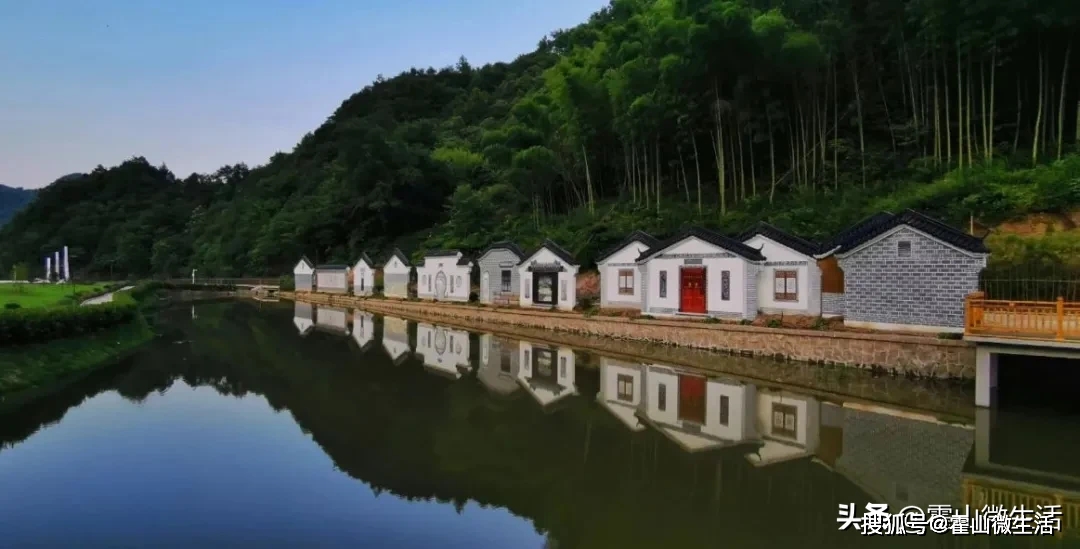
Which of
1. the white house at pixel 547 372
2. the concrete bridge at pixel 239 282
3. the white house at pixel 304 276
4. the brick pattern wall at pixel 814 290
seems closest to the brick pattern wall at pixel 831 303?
the brick pattern wall at pixel 814 290

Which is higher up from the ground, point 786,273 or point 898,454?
point 786,273

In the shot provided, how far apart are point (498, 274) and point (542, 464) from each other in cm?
1830

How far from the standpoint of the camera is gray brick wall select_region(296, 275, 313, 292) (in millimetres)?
43541

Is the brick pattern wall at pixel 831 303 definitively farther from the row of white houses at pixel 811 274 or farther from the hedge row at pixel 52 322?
the hedge row at pixel 52 322

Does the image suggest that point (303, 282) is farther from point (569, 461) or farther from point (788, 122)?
point (569, 461)

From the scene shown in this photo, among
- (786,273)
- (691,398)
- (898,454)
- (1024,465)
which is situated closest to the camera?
(1024,465)

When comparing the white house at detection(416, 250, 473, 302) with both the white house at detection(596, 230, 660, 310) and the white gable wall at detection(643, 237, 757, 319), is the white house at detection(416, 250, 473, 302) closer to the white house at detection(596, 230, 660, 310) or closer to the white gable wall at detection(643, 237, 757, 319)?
the white house at detection(596, 230, 660, 310)

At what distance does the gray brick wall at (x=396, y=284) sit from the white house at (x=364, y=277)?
2426 millimetres

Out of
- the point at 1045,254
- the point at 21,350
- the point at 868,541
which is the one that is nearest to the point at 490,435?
the point at 868,541

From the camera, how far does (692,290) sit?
1766 cm

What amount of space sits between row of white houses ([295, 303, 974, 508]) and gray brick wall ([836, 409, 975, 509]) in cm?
1

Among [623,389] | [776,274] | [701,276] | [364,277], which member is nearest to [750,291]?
[776,274]

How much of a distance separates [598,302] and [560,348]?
4.06 metres

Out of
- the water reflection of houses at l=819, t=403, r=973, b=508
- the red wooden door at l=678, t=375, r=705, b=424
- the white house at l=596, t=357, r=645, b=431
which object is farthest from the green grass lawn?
the water reflection of houses at l=819, t=403, r=973, b=508
